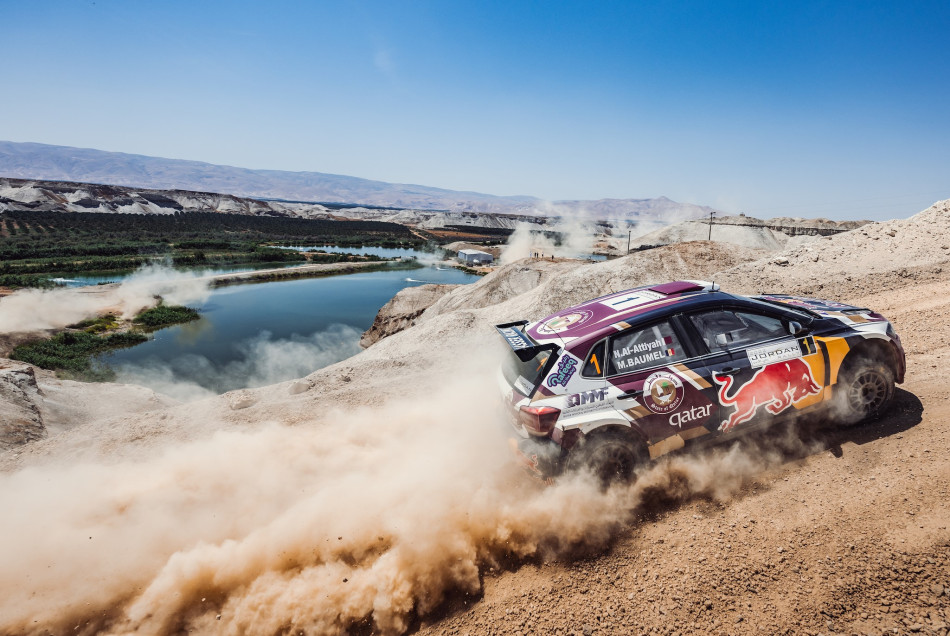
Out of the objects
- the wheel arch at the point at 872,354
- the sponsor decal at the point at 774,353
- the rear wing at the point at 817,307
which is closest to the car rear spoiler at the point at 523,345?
the sponsor decal at the point at 774,353

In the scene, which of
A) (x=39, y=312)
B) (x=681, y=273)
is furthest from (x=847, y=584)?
(x=39, y=312)

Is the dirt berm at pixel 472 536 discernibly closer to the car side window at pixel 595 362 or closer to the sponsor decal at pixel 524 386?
the sponsor decal at pixel 524 386

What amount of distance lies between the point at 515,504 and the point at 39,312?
43.8m

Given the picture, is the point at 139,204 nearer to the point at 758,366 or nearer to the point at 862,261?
the point at 862,261

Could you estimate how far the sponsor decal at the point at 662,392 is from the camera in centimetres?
453

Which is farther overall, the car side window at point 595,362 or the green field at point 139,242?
the green field at point 139,242

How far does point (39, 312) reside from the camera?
32.8 m

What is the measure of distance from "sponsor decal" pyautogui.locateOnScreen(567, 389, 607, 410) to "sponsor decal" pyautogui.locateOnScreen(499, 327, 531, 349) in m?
0.75

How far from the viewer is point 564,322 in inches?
208

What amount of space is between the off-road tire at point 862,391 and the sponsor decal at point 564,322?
3003 mm

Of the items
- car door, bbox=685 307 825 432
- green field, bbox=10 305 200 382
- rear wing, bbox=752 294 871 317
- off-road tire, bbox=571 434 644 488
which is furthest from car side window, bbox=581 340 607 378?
green field, bbox=10 305 200 382

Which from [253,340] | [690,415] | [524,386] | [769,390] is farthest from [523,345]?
[253,340]

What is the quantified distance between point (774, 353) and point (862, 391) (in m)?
1.30

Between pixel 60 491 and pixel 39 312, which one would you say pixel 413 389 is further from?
pixel 39 312
